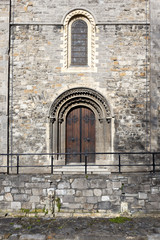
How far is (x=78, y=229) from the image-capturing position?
5.35 meters

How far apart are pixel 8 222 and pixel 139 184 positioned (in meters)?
3.79

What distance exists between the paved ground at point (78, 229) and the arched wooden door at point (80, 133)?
A: 10.8 ft

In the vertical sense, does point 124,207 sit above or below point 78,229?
above

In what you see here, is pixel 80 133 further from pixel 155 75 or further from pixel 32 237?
pixel 32 237

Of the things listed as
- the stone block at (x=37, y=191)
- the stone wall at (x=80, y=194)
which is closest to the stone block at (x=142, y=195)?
the stone wall at (x=80, y=194)

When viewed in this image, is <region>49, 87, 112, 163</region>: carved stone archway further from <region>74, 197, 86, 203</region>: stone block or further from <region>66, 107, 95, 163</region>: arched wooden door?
<region>74, 197, 86, 203</region>: stone block

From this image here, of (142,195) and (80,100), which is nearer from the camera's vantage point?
(142,195)

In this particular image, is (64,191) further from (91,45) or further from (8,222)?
(91,45)

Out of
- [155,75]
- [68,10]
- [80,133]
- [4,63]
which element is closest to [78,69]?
[68,10]

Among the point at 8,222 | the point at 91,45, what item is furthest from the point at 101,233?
the point at 91,45

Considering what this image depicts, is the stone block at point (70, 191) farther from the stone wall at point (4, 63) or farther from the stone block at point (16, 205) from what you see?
the stone wall at point (4, 63)

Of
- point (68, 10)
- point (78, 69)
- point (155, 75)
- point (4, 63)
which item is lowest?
point (155, 75)

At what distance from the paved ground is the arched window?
5.93 meters

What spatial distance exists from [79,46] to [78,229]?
6753 millimetres
